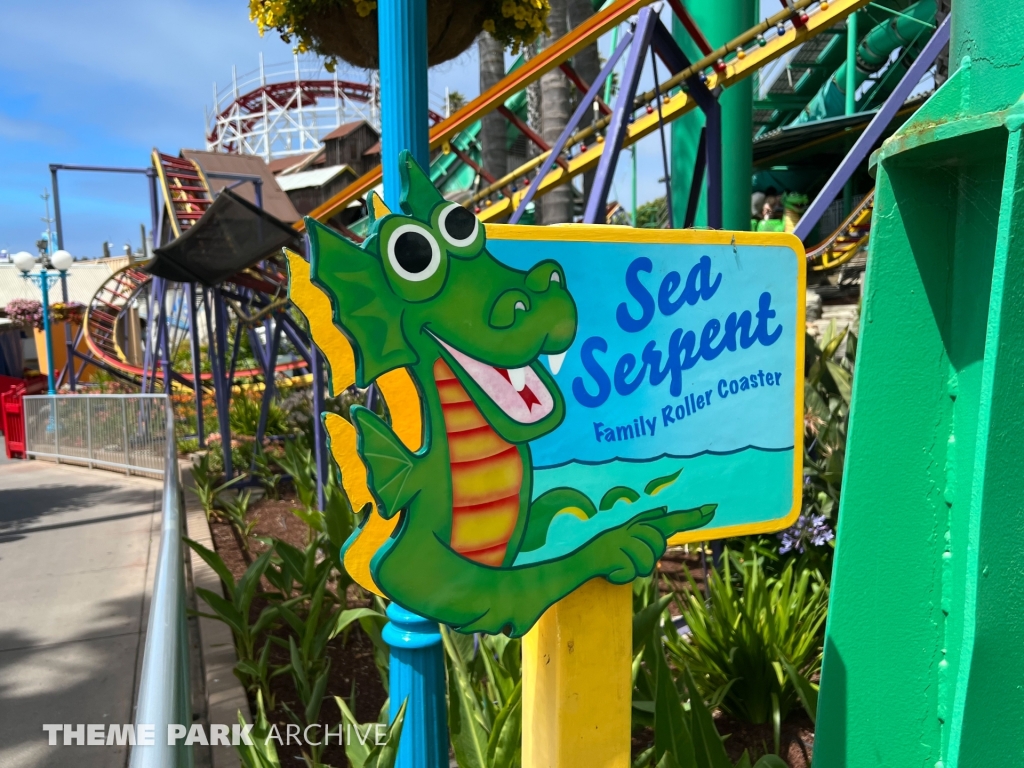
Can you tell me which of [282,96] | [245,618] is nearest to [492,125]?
[245,618]

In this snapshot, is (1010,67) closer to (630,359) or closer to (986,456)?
(986,456)

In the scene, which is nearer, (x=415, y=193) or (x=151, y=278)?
(x=415, y=193)

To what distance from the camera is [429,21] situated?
297 cm

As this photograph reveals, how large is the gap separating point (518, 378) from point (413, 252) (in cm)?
28

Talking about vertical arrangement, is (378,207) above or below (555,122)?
below

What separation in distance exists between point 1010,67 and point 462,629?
1.23m

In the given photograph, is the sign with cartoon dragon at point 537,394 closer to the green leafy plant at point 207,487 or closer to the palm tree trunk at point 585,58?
the palm tree trunk at point 585,58

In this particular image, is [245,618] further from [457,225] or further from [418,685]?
[457,225]

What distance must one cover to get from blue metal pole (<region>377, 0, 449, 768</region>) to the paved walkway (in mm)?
1852

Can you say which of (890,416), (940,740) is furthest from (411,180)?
(940,740)

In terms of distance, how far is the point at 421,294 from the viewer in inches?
48.5

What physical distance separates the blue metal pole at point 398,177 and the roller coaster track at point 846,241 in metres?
12.4

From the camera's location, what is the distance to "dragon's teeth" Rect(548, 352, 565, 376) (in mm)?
1343

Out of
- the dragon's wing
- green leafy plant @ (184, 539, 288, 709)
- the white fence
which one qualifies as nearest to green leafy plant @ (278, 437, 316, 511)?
green leafy plant @ (184, 539, 288, 709)
